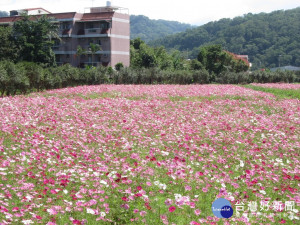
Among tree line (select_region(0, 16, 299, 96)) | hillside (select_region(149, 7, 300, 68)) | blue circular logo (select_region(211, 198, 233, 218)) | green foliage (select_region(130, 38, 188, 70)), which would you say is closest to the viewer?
blue circular logo (select_region(211, 198, 233, 218))

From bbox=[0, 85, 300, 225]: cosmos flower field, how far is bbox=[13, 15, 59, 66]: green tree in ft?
134

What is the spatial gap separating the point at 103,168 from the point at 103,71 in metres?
28.1

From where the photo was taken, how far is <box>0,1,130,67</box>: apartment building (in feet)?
186

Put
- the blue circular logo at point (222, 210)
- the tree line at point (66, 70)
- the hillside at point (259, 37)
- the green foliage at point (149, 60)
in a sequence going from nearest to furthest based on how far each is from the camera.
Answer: the blue circular logo at point (222, 210), the tree line at point (66, 70), the green foliage at point (149, 60), the hillside at point (259, 37)

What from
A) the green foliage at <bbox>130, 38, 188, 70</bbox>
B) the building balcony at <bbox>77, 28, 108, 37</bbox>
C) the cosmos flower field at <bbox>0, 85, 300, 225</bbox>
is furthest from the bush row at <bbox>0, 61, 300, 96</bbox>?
the building balcony at <bbox>77, 28, 108, 37</bbox>

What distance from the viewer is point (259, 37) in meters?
132

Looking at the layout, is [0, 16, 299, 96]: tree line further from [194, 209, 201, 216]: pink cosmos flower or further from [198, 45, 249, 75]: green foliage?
[194, 209, 201, 216]: pink cosmos flower

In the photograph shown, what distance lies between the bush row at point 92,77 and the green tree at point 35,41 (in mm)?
12871

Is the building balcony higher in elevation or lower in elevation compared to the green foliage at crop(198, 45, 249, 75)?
higher

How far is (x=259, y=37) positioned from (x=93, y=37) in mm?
92563

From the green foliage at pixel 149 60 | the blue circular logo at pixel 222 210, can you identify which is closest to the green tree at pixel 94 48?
the green foliage at pixel 149 60

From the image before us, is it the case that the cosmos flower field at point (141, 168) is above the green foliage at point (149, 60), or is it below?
below

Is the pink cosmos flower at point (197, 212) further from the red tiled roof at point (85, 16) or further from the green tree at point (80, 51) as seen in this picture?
the red tiled roof at point (85, 16)

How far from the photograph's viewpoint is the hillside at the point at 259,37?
395 ft
